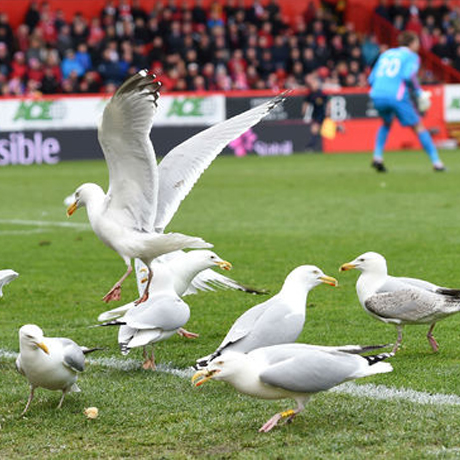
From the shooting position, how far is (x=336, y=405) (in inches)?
197

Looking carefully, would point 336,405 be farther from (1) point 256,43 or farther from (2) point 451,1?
(2) point 451,1

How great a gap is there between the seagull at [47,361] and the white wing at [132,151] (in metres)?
1.48

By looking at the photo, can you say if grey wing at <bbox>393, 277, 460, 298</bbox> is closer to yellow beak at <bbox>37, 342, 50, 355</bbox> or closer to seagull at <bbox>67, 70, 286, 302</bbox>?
seagull at <bbox>67, 70, 286, 302</bbox>

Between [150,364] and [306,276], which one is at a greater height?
[306,276]

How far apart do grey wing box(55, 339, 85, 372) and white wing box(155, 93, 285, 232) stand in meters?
2.09

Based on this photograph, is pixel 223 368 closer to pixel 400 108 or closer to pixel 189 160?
pixel 189 160

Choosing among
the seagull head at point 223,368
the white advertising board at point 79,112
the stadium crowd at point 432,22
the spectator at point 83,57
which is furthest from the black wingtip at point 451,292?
the stadium crowd at point 432,22

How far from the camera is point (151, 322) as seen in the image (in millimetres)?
5852

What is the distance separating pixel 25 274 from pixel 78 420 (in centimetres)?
469

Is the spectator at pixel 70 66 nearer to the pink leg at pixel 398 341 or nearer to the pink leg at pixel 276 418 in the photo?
the pink leg at pixel 398 341

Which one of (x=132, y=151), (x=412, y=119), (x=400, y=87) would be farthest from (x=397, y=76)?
(x=132, y=151)

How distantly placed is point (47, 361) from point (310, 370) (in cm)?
130

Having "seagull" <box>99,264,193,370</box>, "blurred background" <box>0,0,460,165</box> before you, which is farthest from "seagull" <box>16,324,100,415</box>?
"blurred background" <box>0,0,460,165</box>

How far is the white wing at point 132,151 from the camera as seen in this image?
6.06 metres
